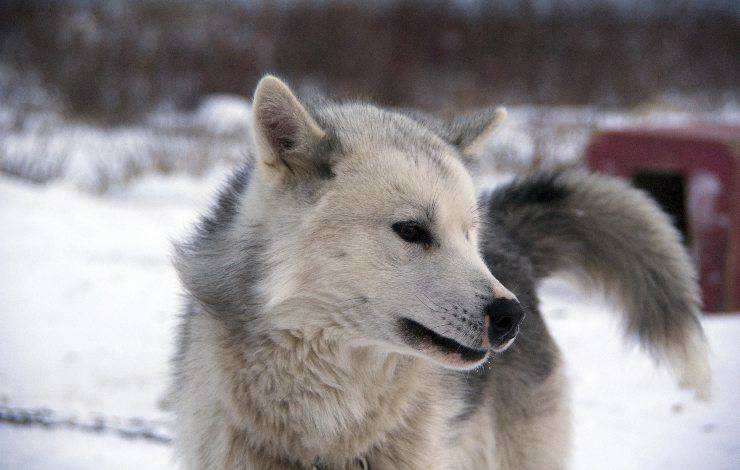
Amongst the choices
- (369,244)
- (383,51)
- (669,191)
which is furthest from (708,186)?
(383,51)

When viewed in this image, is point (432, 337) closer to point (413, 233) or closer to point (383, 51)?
point (413, 233)

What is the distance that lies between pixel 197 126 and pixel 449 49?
8.46 metres

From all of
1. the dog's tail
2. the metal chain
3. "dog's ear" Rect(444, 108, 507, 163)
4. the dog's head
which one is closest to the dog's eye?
the dog's head

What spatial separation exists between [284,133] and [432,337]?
714mm

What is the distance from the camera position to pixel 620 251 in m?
2.81

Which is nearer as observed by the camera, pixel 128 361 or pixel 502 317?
pixel 502 317

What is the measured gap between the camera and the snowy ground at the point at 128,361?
345 cm

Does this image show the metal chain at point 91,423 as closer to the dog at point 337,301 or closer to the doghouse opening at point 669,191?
the dog at point 337,301

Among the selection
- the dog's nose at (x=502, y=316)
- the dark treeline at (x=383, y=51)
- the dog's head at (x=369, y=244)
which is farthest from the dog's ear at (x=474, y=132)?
the dark treeline at (x=383, y=51)

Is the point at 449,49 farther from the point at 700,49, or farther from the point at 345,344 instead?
the point at 345,344

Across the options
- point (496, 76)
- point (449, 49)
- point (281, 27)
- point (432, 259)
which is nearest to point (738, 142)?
point (432, 259)

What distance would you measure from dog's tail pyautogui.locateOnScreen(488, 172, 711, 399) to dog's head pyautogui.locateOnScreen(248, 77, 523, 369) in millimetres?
851

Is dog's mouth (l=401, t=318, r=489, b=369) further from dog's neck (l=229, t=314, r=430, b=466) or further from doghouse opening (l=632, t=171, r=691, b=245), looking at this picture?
doghouse opening (l=632, t=171, r=691, b=245)

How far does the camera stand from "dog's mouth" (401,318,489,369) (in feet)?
6.38
